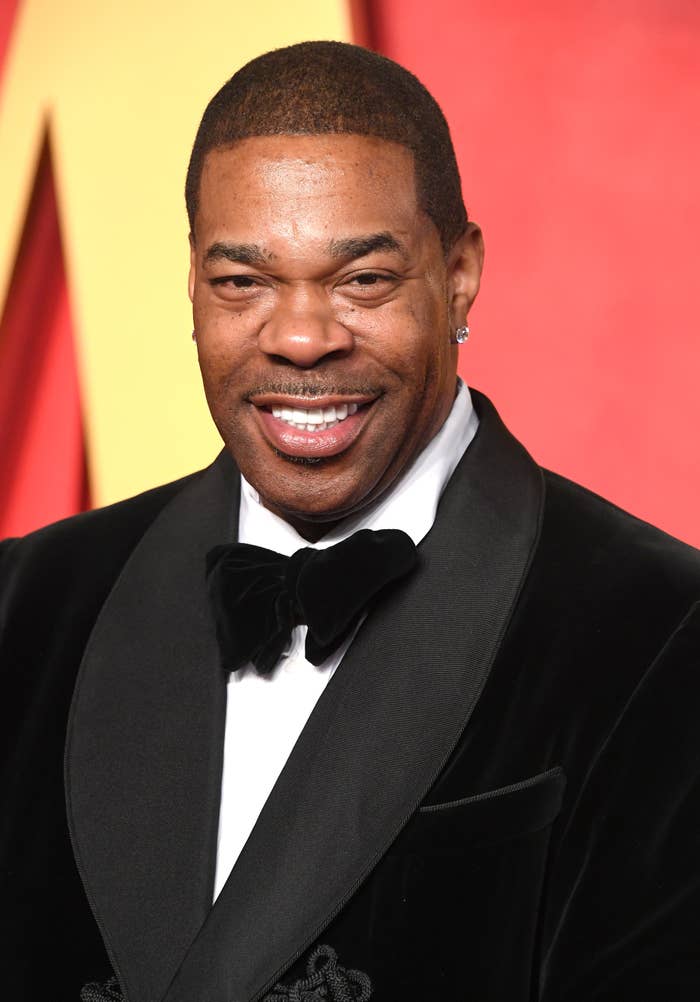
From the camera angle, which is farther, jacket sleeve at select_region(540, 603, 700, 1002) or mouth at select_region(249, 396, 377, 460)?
mouth at select_region(249, 396, 377, 460)

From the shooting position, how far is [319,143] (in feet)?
5.62

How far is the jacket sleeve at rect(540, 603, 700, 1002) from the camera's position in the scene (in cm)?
161

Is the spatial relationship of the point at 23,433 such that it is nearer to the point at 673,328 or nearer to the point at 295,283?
the point at 673,328

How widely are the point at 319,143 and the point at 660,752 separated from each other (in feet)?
2.52

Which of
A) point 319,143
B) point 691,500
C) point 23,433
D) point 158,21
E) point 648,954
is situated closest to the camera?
point 648,954

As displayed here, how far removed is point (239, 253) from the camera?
5.72ft

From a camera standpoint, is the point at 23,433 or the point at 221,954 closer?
the point at 221,954

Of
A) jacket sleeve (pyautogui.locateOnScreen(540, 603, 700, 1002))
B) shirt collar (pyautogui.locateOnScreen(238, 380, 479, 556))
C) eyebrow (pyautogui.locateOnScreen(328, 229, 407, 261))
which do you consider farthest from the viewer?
shirt collar (pyautogui.locateOnScreen(238, 380, 479, 556))

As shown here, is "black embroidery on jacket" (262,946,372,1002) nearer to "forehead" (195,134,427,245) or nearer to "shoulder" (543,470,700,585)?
"shoulder" (543,470,700,585)

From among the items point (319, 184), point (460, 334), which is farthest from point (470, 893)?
point (319, 184)

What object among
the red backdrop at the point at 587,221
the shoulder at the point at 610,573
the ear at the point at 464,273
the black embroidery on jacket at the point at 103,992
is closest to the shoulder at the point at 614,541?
the shoulder at the point at 610,573

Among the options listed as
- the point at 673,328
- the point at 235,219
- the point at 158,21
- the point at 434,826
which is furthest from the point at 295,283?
the point at 158,21

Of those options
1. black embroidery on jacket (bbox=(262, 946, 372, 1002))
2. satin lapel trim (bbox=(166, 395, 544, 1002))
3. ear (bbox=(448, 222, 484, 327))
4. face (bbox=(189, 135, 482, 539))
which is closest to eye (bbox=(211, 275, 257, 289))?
face (bbox=(189, 135, 482, 539))

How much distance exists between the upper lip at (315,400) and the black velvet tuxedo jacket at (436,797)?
186 millimetres
